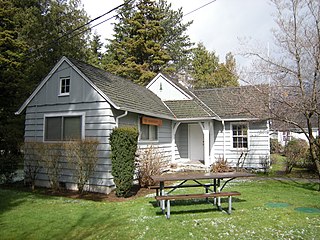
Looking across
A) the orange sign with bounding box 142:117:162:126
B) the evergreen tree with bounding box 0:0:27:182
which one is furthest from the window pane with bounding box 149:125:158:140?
the evergreen tree with bounding box 0:0:27:182

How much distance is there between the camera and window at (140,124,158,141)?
1220cm

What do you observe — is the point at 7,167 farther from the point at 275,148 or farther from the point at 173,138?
the point at 275,148

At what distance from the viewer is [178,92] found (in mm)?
17141

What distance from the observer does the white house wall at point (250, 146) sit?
14852 millimetres

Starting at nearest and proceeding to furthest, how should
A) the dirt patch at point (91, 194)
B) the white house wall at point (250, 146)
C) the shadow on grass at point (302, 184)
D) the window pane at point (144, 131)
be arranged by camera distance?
the dirt patch at point (91, 194) → the shadow on grass at point (302, 184) → the window pane at point (144, 131) → the white house wall at point (250, 146)

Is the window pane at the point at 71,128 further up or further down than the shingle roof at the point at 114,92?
further down

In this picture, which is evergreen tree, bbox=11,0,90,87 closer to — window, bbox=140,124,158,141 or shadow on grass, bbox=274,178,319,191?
window, bbox=140,124,158,141

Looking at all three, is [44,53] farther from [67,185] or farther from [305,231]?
[305,231]

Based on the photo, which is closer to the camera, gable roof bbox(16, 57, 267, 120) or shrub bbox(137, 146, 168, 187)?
gable roof bbox(16, 57, 267, 120)

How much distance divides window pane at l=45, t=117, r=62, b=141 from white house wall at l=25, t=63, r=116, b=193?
279 millimetres

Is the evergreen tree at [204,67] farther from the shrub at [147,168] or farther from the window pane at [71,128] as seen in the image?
the window pane at [71,128]

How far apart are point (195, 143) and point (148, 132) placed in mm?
4922

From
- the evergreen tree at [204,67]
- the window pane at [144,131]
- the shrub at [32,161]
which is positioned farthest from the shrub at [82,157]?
the evergreen tree at [204,67]

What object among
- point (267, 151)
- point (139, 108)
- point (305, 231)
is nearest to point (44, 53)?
point (139, 108)
